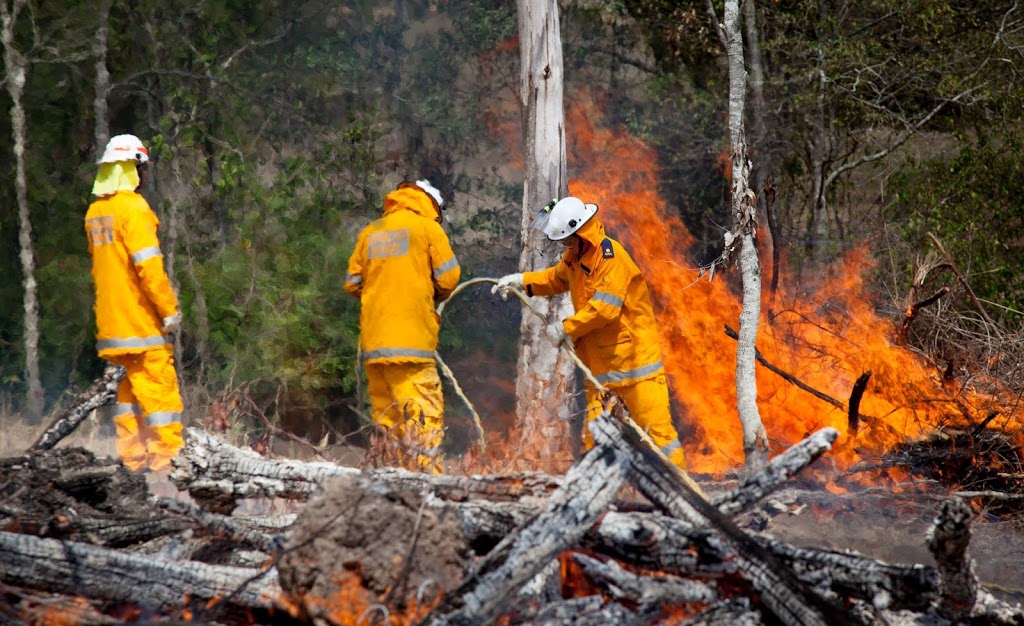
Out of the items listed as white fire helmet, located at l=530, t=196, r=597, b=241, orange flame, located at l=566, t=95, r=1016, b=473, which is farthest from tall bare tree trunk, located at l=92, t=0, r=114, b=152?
white fire helmet, located at l=530, t=196, r=597, b=241

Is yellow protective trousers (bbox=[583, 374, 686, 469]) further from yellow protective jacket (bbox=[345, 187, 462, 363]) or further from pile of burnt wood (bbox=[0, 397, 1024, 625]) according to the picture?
pile of burnt wood (bbox=[0, 397, 1024, 625])

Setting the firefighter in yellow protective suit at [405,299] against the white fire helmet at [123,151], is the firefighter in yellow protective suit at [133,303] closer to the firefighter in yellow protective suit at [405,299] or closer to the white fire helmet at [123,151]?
the white fire helmet at [123,151]

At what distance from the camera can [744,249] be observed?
21.8 feet

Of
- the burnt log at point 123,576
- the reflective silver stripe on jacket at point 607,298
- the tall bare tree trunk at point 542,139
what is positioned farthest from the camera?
the tall bare tree trunk at point 542,139

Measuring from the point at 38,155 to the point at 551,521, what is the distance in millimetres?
8816

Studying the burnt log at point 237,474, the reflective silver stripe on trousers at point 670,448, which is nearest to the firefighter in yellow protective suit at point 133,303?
the burnt log at point 237,474

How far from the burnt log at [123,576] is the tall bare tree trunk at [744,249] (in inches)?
165

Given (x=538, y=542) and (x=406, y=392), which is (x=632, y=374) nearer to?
(x=406, y=392)

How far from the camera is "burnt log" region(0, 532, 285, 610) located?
133 inches

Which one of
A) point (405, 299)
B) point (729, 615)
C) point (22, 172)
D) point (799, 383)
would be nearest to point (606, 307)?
point (405, 299)

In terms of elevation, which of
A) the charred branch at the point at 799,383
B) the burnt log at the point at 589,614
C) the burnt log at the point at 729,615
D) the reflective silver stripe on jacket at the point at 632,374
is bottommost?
the charred branch at the point at 799,383

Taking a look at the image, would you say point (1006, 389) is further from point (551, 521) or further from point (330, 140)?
point (330, 140)

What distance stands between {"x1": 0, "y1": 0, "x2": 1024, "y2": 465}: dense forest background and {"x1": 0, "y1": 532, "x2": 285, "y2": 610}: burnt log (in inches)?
217

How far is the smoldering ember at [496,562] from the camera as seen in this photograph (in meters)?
3.15
